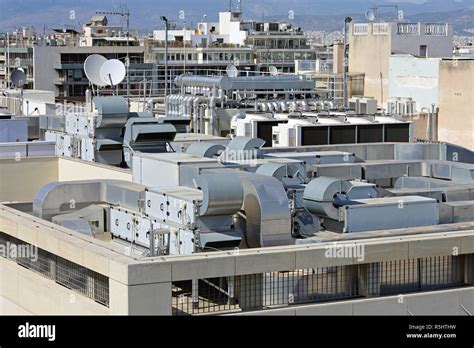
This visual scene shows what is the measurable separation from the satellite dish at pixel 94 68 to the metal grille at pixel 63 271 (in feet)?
69.6

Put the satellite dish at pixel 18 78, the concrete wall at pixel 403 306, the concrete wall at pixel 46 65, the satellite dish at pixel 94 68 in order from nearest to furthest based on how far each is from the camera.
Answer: the concrete wall at pixel 403 306 < the satellite dish at pixel 94 68 < the satellite dish at pixel 18 78 < the concrete wall at pixel 46 65

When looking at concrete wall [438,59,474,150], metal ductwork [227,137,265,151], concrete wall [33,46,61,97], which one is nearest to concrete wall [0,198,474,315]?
metal ductwork [227,137,265,151]

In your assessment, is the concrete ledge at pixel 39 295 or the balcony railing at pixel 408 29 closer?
the concrete ledge at pixel 39 295

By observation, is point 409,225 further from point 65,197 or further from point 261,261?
point 65,197

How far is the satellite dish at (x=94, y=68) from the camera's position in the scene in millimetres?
50375

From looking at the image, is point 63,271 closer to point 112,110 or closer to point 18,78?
point 112,110

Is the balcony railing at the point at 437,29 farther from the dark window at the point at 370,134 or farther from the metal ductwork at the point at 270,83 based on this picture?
the dark window at the point at 370,134

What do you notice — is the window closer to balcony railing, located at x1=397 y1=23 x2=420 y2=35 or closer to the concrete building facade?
the concrete building facade

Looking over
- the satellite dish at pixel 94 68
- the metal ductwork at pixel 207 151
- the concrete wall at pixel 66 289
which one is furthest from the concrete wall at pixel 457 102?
the concrete wall at pixel 66 289

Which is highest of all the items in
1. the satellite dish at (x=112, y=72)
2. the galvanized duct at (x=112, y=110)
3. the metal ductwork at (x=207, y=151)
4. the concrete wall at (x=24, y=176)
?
the satellite dish at (x=112, y=72)

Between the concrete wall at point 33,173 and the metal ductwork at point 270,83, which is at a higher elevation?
the metal ductwork at point 270,83

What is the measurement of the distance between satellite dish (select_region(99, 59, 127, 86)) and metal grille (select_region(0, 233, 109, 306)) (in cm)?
2081

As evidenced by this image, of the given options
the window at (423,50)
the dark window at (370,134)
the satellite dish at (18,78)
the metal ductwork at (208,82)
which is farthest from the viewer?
the window at (423,50)

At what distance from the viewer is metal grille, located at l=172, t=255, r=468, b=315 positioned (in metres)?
24.5
